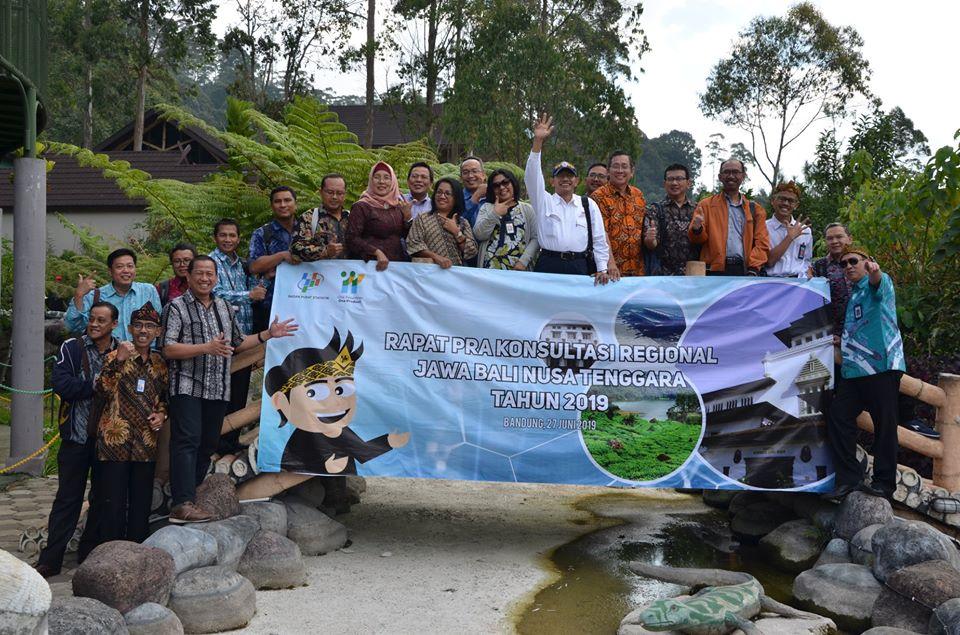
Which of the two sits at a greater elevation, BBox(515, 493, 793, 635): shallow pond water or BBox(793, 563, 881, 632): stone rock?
BBox(793, 563, 881, 632): stone rock

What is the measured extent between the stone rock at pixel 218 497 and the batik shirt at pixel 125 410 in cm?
45

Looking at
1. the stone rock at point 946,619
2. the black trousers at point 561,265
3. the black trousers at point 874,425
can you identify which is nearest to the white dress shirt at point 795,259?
the black trousers at point 874,425

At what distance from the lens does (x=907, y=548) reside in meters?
5.30

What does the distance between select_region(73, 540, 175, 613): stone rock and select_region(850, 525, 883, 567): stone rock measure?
13.2 ft

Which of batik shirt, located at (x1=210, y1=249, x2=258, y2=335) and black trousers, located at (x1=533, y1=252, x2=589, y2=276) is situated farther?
black trousers, located at (x1=533, y1=252, x2=589, y2=276)

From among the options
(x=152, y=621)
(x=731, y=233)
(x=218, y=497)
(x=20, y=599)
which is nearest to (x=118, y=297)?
(x=218, y=497)

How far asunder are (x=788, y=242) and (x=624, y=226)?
1157 millimetres

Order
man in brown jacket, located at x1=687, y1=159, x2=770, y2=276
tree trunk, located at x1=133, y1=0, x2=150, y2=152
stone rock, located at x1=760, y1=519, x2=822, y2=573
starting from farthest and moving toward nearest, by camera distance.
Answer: tree trunk, located at x1=133, y1=0, x2=150, y2=152, man in brown jacket, located at x1=687, y1=159, x2=770, y2=276, stone rock, located at x1=760, y1=519, x2=822, y2=573

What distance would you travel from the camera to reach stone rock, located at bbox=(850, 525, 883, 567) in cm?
564

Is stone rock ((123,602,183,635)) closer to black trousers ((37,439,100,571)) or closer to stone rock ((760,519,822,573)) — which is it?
black trousers ((37,439,100,571))

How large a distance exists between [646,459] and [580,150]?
19239mm

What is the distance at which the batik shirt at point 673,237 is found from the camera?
6.80 meters

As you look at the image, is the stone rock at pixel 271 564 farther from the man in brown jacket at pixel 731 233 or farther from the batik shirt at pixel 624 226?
the man in brown jacket at pixel 731 233

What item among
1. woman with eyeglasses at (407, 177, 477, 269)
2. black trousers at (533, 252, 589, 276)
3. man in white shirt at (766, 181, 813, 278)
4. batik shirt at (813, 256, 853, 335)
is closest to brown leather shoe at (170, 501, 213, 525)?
woman with eyeglasses at (407, 177, 477, 269)
